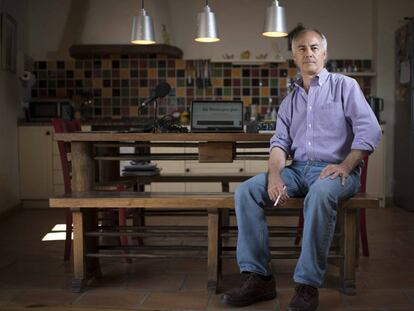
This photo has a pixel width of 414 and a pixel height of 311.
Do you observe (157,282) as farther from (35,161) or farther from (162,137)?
(35,161)

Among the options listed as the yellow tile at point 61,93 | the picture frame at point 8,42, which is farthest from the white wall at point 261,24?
the picture frame at point 8,42

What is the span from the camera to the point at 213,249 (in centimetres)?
284

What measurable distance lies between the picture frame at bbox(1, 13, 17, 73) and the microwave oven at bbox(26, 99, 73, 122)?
44cm

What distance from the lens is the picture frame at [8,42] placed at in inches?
211

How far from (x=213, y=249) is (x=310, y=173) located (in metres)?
0.59

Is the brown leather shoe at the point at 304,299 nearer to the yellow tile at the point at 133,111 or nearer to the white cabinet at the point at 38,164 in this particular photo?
the white cabinet at the point at 38,164

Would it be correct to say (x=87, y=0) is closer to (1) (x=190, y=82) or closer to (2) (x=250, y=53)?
(1) (x=190, y=82)

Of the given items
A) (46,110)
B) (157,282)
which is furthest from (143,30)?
(46,110)

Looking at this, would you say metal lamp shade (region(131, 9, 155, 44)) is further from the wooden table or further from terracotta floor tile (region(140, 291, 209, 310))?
terracotta floor tile (region(140, 291, 209, 310))

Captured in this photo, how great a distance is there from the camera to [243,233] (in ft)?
8.64

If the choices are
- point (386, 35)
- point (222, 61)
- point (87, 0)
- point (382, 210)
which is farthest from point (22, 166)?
point (386, 35)

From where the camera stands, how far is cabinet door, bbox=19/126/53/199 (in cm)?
587

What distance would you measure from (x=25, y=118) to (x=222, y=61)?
7.10 ft

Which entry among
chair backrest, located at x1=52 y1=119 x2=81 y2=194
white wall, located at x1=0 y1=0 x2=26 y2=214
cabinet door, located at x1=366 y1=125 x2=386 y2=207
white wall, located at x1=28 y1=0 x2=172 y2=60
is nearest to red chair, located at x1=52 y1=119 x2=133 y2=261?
chair backrest, located at x1=52 y1=119 x2=81 y2=194
